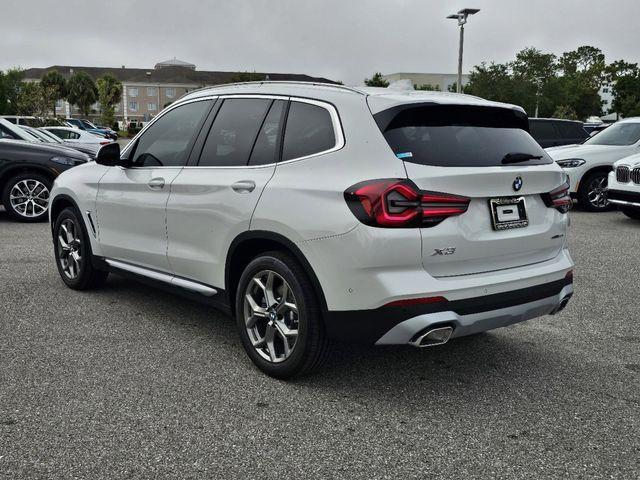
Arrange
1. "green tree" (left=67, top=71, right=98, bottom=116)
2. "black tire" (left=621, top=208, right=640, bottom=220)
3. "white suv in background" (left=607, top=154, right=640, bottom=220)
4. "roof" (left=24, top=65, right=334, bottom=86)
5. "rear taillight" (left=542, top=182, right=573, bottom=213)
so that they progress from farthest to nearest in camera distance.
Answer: "roof" (left=24, top=65, right=334, bottom=86) → "green tree" (left=67, top=71, right=98, bottom=116) → "black tire" (left=621, top=208, right=640, bottom=220) → "white suv in background" (left=607, top=154, right=640, bottom=220) → "rear taillight" (left=542, top=182, right=573, bottom=213)

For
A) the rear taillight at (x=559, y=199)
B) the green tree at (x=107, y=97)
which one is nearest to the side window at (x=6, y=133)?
the rear taillight at (x=559, y=199)

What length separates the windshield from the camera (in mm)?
12781

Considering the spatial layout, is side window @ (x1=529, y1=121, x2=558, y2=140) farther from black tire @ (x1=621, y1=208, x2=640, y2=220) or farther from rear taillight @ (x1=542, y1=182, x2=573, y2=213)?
rear taillight @ (x1=542, y1=182, x2=573, y2=213)

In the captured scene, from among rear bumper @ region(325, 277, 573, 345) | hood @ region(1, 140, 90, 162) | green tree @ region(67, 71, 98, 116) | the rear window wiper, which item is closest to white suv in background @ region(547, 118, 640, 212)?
hood @ region(1, 140, 90, 162)

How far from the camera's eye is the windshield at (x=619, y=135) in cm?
1278

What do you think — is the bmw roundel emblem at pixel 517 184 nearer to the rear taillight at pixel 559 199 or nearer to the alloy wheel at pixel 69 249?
the rear taillight at pixel 559 199

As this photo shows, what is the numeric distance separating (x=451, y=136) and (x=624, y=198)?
811 centimetres

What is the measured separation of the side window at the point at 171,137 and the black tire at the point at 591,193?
965cm

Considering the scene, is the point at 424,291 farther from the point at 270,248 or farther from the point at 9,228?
the point at 9,228

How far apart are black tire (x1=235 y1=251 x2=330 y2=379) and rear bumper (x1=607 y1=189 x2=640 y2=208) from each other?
832cm

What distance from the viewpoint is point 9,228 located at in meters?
10.3

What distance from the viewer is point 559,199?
4043mm

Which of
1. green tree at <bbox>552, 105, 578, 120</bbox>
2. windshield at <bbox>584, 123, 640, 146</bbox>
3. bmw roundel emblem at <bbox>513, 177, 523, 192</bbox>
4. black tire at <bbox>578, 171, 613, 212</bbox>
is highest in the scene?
green tree at <bbox>552, 105, 578, 120</bbox>

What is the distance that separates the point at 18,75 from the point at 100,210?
8062 centimetres
